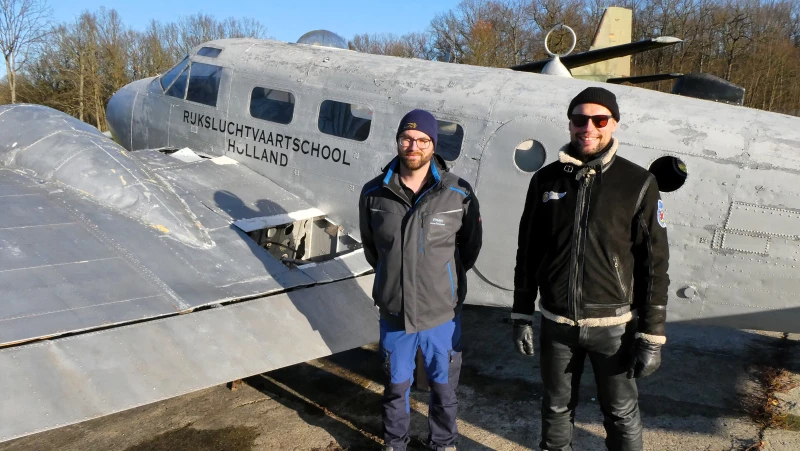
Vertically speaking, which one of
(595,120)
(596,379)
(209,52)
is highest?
(209,52)

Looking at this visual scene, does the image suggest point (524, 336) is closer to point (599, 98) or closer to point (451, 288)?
point (451, 288)

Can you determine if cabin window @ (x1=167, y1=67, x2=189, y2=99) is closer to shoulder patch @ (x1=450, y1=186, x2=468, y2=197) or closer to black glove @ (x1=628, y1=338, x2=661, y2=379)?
shoulder patch @ (x1=450, y1=186, x2=468, y2=197)

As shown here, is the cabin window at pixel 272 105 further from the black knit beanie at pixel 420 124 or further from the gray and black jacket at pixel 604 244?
the gray and black jacket at pixel 604 244

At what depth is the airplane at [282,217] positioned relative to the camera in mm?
4070

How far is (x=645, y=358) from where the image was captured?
3316 millimetres

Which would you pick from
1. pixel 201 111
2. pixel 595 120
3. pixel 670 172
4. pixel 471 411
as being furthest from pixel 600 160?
pixel 201 111

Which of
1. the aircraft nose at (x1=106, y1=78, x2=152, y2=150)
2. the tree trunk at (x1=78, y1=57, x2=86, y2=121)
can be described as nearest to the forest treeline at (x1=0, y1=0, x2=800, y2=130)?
the tree trunk at (x1=78, y1=57, x2=86, y2=121)

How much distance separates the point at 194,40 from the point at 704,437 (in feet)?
170

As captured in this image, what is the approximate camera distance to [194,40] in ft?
161

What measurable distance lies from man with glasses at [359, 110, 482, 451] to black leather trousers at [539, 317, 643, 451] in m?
0.77

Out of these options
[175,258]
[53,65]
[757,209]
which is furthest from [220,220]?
[53,65]

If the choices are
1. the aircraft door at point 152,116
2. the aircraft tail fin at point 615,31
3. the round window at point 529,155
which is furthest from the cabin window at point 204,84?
the aircraft tail fin at point 615,31

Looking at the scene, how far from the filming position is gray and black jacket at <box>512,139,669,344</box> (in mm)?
3336

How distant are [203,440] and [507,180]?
3715 millimetres
